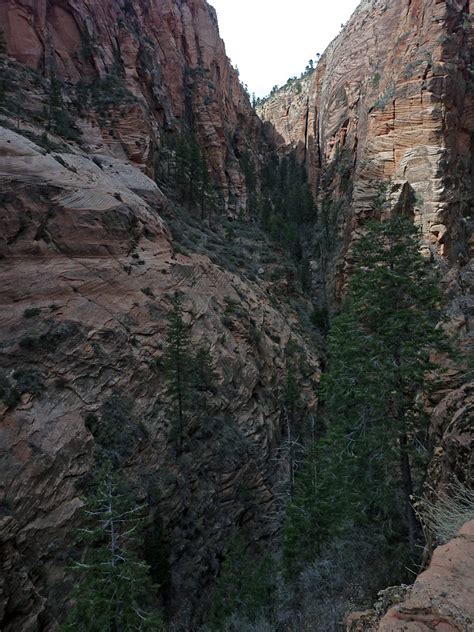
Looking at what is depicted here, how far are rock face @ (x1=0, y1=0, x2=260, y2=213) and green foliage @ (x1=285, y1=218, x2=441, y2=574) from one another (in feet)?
107

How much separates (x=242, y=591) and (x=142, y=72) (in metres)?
56.6

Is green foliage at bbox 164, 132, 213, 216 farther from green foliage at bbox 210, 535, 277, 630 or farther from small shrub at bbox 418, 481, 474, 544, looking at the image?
small shrub at bbox 418, 481, 474, 544

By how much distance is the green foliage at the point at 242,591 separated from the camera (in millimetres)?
13672

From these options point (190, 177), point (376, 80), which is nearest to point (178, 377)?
point (190, 177)

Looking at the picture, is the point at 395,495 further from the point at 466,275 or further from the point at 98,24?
the point at 98,24

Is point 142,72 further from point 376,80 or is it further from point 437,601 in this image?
point 437,601

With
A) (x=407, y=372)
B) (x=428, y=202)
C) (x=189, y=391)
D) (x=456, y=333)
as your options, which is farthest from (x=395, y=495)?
(x=428, y=202)

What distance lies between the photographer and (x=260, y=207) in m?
60.2

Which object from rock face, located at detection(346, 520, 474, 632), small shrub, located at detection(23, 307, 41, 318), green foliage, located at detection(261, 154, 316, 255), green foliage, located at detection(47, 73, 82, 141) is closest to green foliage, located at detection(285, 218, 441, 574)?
rock face, located at detection(346, 520, 474, 632)

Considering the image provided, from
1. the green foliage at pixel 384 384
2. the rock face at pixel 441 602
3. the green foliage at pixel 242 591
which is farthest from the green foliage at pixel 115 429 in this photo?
the rock face at pixel 441 602

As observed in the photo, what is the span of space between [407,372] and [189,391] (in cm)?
1369

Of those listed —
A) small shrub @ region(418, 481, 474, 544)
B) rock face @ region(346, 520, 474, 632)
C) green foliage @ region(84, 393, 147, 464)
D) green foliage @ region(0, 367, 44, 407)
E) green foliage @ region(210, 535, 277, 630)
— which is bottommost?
green foliage @ region(210, 535, 277, 630)

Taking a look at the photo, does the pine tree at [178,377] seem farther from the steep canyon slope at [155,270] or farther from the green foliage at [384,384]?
the green foliage at [384,384]

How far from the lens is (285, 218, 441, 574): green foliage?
35.2 feet
